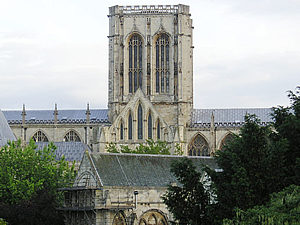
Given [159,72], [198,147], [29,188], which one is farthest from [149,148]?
[29,188]

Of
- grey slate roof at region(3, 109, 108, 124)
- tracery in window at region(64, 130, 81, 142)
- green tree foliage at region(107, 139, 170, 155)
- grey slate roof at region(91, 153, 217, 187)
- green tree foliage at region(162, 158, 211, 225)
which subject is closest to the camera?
green tree foliage at region(162, 158, 211, 225)

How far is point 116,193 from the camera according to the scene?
52.4m

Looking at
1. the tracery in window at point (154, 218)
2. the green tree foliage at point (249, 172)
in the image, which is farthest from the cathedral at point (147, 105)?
the green tree foliage at point (249, 172)

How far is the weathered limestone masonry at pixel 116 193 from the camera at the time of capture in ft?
170

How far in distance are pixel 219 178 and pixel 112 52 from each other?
55.7 m

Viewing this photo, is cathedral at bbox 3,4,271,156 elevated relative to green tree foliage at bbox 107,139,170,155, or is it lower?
elevated

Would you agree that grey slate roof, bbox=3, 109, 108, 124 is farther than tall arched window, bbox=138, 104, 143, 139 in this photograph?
Yes

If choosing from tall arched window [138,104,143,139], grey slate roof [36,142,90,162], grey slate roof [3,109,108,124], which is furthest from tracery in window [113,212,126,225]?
grey slate roof [3,109,108,124]

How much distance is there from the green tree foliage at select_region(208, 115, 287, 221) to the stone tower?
52.6 meters

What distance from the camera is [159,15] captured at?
94.6m

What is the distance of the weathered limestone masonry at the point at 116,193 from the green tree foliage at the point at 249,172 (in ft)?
34.8

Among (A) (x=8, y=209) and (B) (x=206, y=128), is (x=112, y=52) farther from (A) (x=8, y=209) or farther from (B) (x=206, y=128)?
(A) (x=8, y=209)

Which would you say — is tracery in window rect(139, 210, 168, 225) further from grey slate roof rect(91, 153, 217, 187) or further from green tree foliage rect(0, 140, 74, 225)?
green tree foliage rect(0, 140, 74, 225)

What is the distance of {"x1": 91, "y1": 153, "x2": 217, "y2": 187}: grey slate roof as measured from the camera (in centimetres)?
5343
